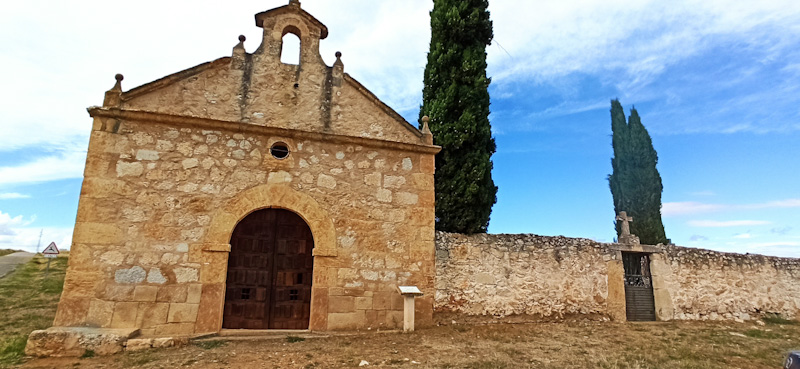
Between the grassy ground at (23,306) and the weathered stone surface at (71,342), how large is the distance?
A: 0.72 ft

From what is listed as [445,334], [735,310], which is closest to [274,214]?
[445,334]

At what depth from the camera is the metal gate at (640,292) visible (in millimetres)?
9711

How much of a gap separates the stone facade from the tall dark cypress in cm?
83

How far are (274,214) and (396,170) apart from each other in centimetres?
226

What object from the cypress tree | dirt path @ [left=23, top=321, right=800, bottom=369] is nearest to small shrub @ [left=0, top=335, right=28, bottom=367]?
dirt path @ [left=23, top=321, right=800, bottom=369]

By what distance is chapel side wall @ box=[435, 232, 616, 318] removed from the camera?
7930mm

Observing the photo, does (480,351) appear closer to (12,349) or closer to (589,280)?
(589,280)

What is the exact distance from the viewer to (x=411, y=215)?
7.39 metres

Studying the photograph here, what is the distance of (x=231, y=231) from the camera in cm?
645

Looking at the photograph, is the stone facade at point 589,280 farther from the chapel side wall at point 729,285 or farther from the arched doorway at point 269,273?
the arched doorway at point 269,273

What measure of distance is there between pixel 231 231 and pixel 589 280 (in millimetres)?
7332

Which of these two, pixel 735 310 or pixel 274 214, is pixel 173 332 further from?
pixel 735 310

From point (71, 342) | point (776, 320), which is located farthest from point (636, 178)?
point (71, 342)

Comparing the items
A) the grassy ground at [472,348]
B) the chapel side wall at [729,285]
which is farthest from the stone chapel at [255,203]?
the chapel side wall at [729,285]
